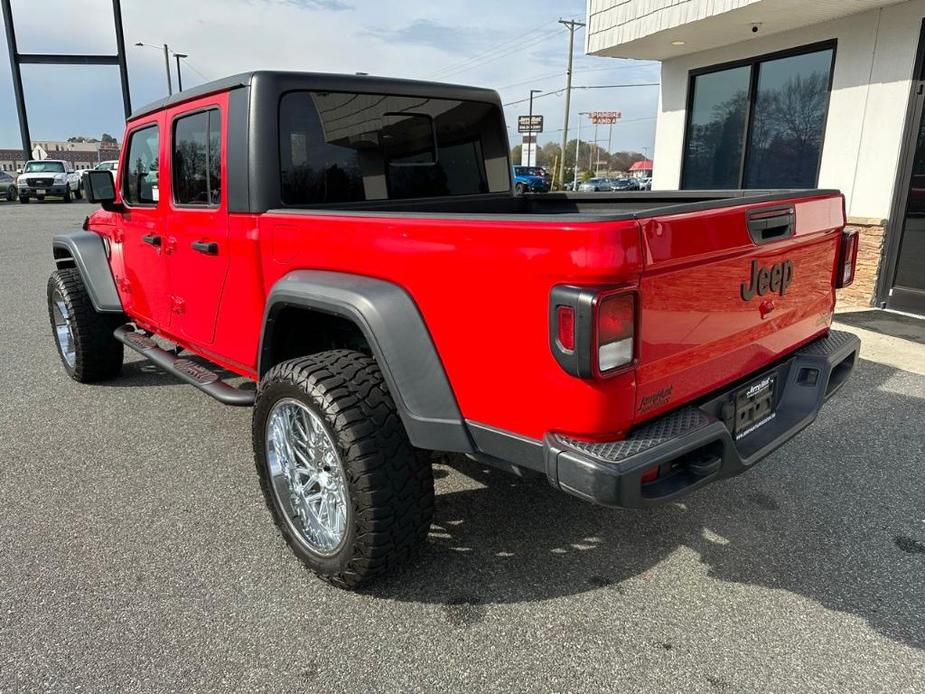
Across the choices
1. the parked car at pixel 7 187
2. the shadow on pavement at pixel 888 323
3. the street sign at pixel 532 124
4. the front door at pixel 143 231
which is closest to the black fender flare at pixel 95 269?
the front door at pixel 143 231

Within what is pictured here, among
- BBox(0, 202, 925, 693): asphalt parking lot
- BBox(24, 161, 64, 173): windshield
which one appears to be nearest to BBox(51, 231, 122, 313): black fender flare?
BBox(0, 202, 925, 693): asphalt parking lot

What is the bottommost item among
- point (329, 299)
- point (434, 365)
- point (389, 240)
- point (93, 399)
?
point (93, 399)

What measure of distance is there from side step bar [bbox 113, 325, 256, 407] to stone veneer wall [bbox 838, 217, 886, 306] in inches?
260

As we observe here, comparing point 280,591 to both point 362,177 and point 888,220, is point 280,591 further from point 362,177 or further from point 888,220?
point 888,220

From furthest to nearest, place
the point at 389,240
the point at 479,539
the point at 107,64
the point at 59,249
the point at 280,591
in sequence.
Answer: the point at 107,64 → the point at 59,249 → the point at 479,539 → the point at 280,591 → the point at 389,240

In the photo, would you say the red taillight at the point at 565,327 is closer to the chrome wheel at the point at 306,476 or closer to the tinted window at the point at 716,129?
the chrome wheel at the point at 306,476

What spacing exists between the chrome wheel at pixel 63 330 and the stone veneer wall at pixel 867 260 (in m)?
7.43

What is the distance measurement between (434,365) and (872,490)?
2.49 m

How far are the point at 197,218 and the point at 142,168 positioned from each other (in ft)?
3.74

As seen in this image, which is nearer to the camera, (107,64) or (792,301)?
(792,301)

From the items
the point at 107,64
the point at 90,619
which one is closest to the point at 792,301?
the point at 90,619

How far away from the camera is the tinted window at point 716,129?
352 inches

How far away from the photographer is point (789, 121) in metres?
8.30

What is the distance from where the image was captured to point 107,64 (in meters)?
29.0
